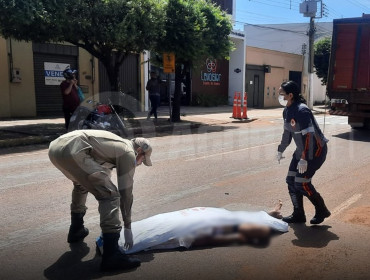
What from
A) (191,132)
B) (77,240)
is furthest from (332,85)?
(77,240)

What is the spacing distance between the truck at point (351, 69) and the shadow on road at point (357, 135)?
0.43m

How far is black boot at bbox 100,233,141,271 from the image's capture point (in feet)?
11.5

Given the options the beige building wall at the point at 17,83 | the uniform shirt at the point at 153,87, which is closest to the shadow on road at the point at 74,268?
the uniform shirt at the point at 153,87

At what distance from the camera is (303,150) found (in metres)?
4.68

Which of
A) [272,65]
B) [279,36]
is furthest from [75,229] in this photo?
[279,36]

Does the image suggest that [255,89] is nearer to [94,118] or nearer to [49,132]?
[49,132]

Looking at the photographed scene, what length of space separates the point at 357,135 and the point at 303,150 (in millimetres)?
9647

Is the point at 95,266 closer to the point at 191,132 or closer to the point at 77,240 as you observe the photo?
the point at 77,240

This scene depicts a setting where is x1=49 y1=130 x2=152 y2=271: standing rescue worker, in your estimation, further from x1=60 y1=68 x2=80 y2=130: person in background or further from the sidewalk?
the sidewalk

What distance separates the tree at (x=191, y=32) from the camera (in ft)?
48.3

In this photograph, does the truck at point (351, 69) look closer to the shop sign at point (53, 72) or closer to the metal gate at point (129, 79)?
the metal gate at point (129, 79)

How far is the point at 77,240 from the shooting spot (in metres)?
4.21

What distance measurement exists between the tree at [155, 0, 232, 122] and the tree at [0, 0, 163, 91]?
3.60ft

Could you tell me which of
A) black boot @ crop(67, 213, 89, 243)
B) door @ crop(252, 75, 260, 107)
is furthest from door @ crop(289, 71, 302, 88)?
black boot @ crop(67, 213, 89, 243)
